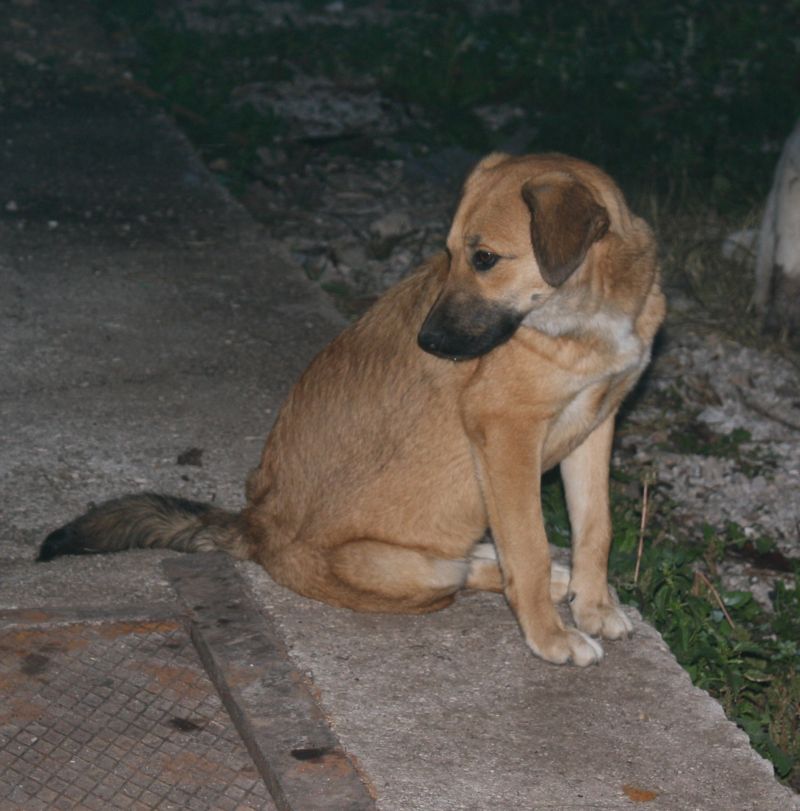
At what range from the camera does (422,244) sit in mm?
7758

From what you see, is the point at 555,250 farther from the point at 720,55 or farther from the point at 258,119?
the point at 720,55

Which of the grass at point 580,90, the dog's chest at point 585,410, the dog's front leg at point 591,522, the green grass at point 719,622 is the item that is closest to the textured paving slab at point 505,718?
the dog's front leg at point 591,522

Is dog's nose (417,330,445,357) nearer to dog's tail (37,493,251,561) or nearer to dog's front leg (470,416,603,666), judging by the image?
dog's front leg (470,416,603,666)

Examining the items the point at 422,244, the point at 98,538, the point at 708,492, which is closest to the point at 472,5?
the point at 422,244

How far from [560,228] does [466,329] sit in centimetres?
38

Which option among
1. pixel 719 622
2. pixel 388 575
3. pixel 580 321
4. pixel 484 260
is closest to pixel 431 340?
pixel 484 260

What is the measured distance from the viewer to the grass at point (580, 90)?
740 centimetres

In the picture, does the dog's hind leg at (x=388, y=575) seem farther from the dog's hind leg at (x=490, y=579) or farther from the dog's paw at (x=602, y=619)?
the dog's paw at (x=602, y=619)

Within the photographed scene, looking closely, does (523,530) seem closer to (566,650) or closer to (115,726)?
(566,650)

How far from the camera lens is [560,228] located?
3.92 m

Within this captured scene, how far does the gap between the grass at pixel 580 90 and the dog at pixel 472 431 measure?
2.97ft

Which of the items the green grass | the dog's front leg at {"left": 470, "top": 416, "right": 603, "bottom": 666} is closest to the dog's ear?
the dog's front leg at {"left": 470, "top": 416, "right": 603, "bottom": 666}

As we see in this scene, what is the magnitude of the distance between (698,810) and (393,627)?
1.11 meters

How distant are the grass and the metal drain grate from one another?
170 centimetres
